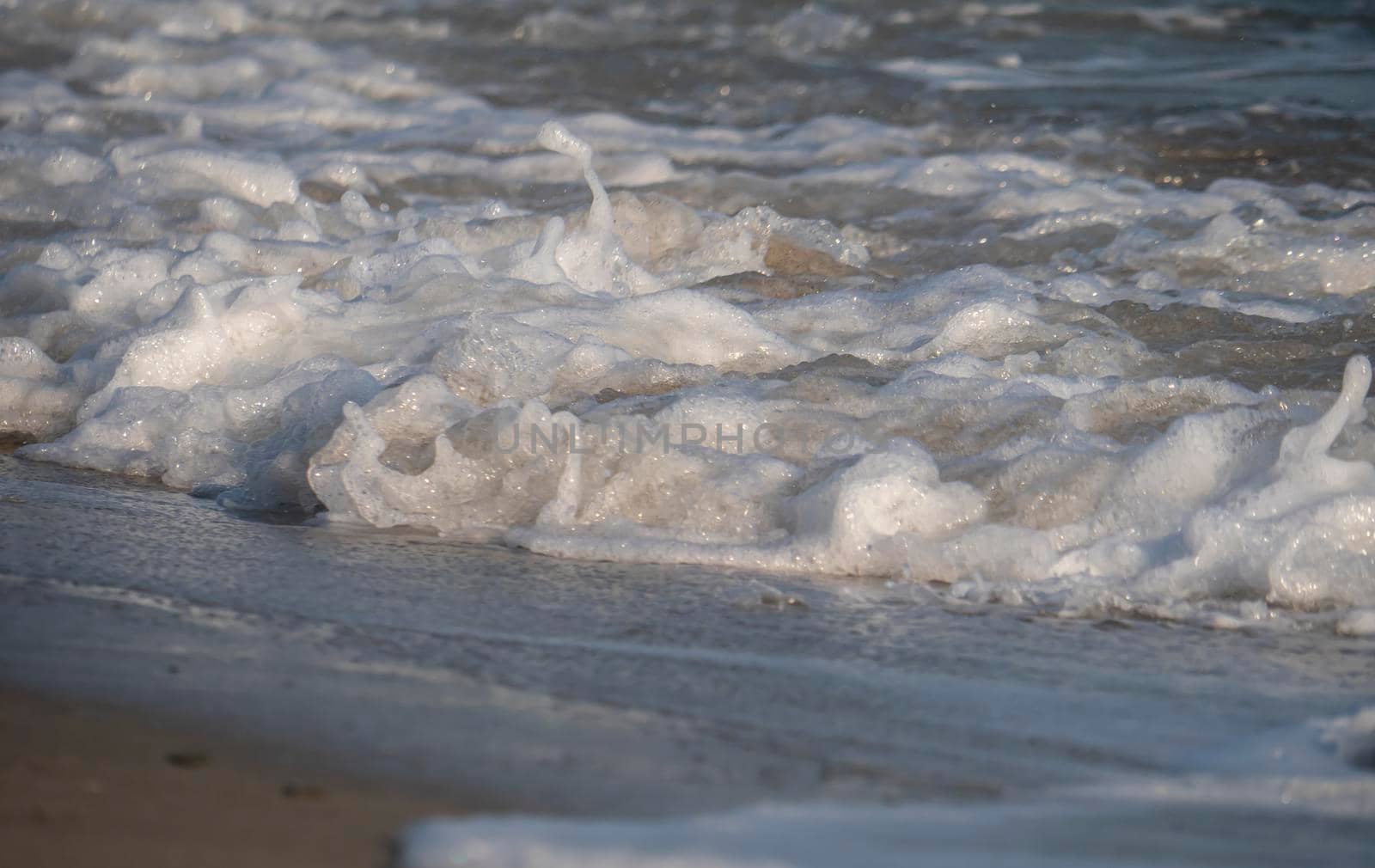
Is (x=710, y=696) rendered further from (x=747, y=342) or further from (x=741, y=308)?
(x=741, y=308)

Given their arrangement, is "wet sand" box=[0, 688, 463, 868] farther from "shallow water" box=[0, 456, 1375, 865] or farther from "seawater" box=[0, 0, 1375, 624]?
"seawater" box=[0, 0, 1375, 624]

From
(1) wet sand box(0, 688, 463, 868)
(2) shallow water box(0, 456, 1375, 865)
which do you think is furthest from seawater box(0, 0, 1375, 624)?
(1) wet sand box(0, 688, 463, 868)

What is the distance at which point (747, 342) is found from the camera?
3816mm

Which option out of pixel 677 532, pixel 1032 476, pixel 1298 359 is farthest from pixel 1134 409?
pixel 677 532

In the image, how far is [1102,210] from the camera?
5426 mm

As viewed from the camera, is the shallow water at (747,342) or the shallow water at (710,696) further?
the shallow water at (747,342)

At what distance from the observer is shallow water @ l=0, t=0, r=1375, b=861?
263 centimetres

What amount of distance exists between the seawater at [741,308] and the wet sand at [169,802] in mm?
1062

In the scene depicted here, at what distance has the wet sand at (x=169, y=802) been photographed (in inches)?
61.9

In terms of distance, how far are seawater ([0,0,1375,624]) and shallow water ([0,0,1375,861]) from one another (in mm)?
13

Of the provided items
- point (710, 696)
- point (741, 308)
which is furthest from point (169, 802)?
point (741, 308)

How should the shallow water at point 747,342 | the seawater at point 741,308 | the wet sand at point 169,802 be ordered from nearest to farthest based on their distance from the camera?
the wet sand at point 169,802
the shallow water at point 747,342
the seawater at point 741,308

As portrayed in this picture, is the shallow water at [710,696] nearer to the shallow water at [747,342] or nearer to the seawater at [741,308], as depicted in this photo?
the shallow water at [747,342]

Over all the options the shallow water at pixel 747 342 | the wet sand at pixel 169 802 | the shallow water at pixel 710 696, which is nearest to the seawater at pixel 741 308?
the shallow water at pixel 747 342
